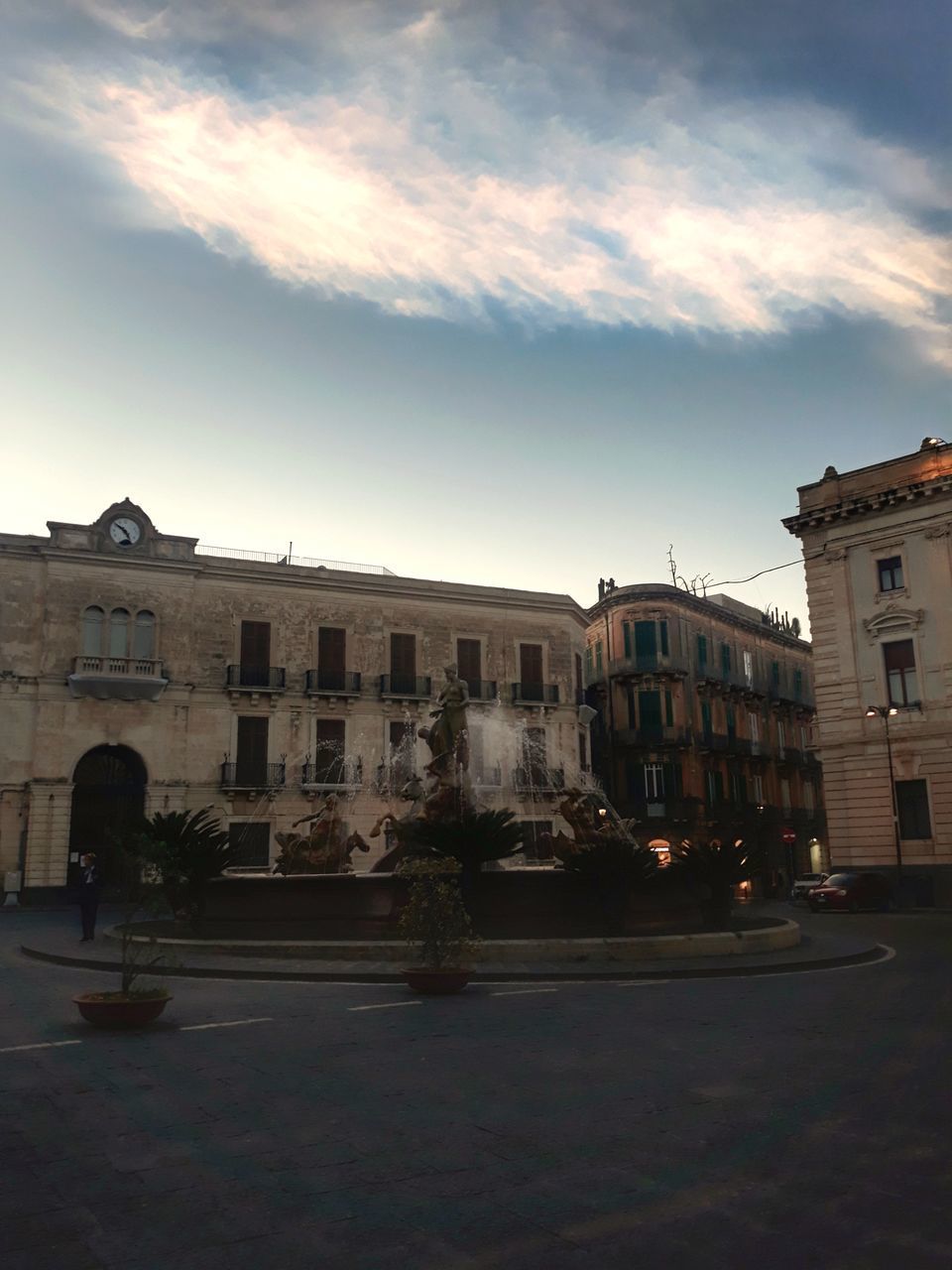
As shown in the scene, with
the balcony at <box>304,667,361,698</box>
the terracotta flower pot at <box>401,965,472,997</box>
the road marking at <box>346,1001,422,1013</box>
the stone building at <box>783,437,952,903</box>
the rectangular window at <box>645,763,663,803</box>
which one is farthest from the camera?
the rectangular window at <box>645,763,663,803</box>

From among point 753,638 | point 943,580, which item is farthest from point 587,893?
point 753,638

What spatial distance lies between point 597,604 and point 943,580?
19.5m

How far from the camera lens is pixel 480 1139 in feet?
20.4

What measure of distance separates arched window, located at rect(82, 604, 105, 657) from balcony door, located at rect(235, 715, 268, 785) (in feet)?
17.9

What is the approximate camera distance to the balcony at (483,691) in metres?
40.5

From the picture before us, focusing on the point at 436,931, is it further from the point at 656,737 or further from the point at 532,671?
the point at 656,737

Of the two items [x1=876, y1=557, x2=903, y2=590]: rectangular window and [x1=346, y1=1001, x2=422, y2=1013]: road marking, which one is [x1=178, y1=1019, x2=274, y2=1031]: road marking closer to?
[x1=346, y1=1001, x2=422, y2=1013]: road marking

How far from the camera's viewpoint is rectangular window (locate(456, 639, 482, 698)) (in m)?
40.8

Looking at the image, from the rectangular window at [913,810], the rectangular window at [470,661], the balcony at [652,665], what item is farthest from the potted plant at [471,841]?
the balcony at [652,665]

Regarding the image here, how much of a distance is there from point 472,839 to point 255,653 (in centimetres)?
2298

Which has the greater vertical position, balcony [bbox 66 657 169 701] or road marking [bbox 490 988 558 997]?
balcony [bbox 66 657 169 701]

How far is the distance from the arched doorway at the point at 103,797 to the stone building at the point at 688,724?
19933 mm

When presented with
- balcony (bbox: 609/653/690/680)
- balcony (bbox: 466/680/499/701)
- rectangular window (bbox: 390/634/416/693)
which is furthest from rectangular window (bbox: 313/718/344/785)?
balcony (bbox: 609/653/690/680)

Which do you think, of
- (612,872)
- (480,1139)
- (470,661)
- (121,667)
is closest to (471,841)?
(612,872)
